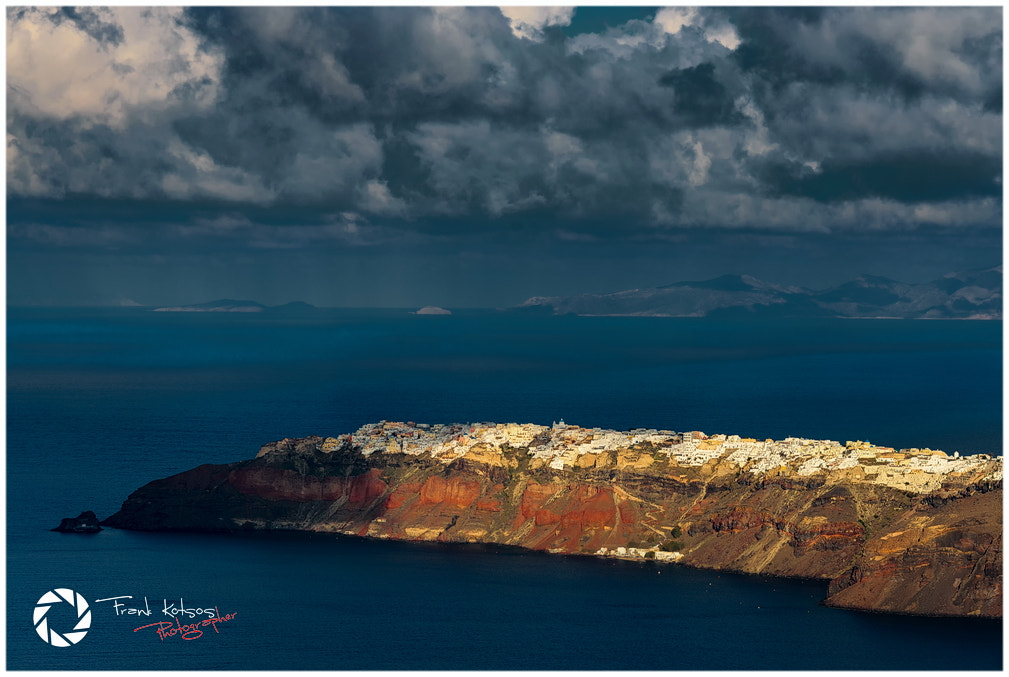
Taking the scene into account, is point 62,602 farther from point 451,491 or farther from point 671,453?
point 671,453

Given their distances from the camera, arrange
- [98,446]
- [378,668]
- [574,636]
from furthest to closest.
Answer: [98,446] < [574,636] < [378,668]

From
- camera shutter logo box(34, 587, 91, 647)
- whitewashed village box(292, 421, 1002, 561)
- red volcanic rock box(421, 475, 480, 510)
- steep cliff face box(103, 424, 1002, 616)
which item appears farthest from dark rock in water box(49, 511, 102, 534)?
red volcanic rock box(421, 475, 480, 510)

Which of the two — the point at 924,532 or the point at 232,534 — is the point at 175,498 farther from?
the point at 924,532

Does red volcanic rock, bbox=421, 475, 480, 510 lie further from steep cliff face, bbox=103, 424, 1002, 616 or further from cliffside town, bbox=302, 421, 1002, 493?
cliffside town, bbox=302, 421, 1002, 493

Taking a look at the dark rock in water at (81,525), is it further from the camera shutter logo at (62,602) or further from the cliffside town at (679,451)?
the camera shutter logo at (62,602)

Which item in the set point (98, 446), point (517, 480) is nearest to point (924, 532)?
point (517, 480)

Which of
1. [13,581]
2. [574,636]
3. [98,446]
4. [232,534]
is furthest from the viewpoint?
[98,446]
